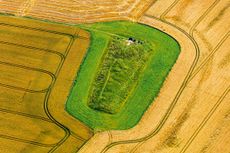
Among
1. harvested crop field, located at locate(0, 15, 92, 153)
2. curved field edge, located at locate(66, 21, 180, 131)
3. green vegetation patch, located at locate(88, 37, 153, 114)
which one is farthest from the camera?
green vegetation patch, located at locate(88, 37, 153, 114)

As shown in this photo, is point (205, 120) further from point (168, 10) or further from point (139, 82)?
point (168, 10)

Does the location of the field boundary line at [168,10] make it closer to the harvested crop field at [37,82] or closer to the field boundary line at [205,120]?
the harvested crop field at [37,82]

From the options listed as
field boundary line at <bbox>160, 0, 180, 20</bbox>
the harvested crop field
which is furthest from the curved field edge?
field boundary line at <bbox>160, 0, 180, 20</bbox>

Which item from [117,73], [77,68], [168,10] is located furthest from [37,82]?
[168,10]

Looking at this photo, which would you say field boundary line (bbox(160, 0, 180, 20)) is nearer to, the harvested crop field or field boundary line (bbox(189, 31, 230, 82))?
field boundary line (bbox(189, 31, 230, 82))

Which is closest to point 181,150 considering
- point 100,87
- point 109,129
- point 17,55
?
point 109,129

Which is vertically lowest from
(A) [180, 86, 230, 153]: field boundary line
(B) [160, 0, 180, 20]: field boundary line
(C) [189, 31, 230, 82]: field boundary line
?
(A) [180, 86, 230, 153]: field boundary line
